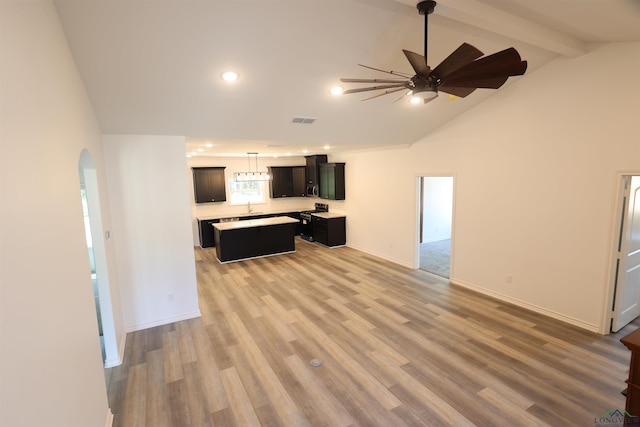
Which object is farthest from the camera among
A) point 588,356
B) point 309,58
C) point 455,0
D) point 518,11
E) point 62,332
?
point 588,356

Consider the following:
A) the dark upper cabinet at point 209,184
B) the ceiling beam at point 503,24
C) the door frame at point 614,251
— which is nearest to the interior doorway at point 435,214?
the door frame at point 614,251

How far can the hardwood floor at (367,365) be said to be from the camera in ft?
8.53

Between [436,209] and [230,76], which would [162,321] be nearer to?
[230,76]

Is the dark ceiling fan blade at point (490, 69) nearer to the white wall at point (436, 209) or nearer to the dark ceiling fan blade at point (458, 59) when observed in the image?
the dark ceiling fan blade at point (458, 59)

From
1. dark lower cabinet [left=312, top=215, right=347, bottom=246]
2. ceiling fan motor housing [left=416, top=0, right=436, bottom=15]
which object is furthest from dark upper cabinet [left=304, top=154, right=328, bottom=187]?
ceiling fan motor housing [left=416, top=0, right=436, bottom=15]

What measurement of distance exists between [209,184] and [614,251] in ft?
27.4

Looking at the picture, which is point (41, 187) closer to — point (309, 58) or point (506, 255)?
point (309, 58)

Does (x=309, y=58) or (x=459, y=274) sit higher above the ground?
(x=309, y=58)

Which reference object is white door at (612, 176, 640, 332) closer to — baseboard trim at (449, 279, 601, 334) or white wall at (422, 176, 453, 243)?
baseboard trim at (449, 279, 601, 334)

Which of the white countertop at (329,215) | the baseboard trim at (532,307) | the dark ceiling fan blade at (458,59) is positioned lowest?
the baseboard trim at (532,307)

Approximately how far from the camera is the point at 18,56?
51.9 inches

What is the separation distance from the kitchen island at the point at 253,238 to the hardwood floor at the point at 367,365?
208 cm

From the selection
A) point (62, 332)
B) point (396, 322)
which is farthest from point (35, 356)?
point (396, 322)

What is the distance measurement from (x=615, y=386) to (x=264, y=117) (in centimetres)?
458
